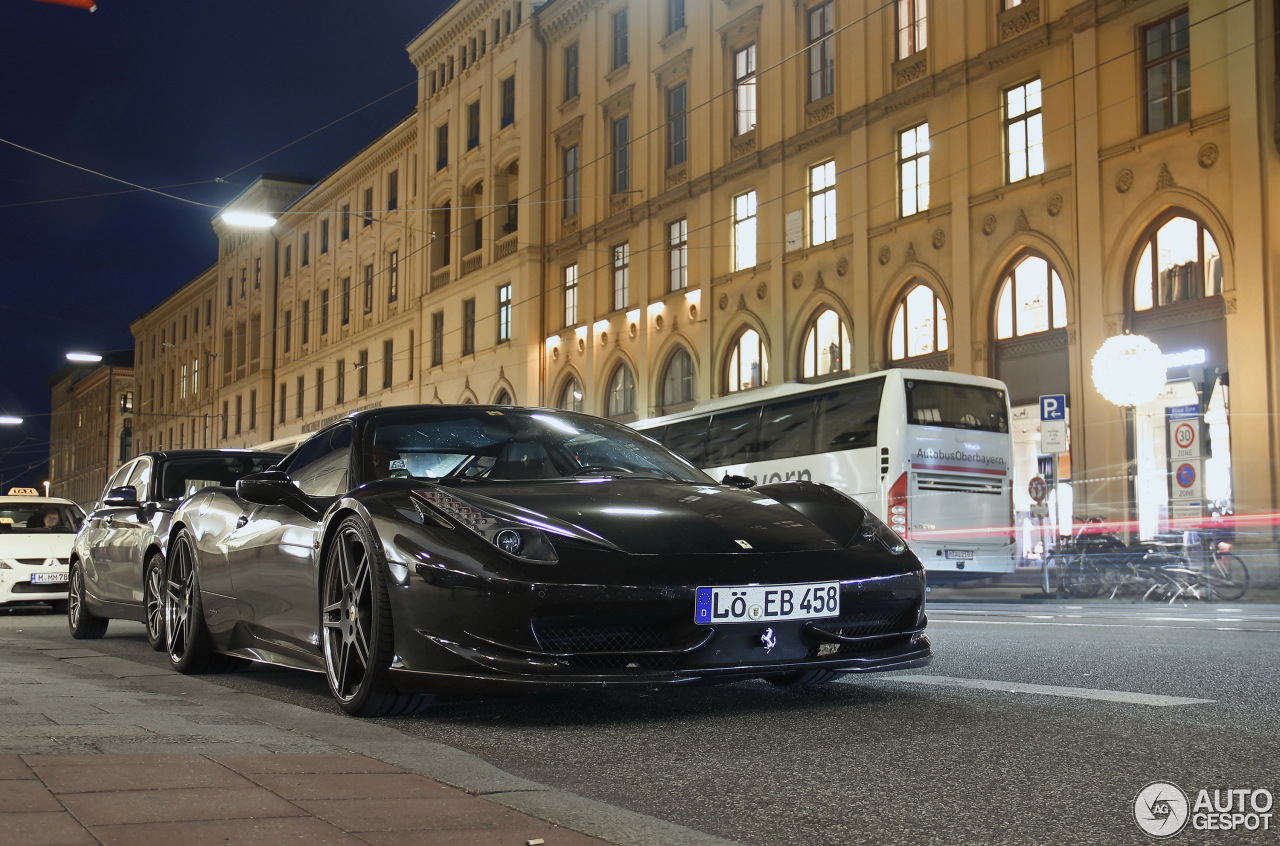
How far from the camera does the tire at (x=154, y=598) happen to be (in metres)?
7.75

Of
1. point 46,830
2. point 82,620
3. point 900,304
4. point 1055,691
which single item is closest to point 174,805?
point 46,830

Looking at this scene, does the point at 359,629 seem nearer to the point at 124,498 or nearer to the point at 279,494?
the point at 279,494

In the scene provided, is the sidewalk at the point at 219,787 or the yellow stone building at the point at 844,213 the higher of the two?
the yellow stone building at the point at 844,213

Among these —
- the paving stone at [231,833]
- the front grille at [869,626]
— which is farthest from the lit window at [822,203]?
the paving stone at [231,833]

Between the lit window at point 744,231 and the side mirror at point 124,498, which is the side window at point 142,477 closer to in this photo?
the side mirror at point 124,498

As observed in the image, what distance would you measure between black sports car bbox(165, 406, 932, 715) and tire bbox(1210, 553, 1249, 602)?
15.8m

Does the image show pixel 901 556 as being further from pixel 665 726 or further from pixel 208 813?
pixel 208 813

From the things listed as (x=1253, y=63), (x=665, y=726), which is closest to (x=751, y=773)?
(x=665, y=726)

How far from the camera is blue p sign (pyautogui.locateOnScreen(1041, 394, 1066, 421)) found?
21281 millimetres

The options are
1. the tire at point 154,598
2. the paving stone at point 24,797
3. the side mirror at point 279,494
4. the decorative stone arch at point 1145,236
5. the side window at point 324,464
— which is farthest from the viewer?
the decorative stone arch at point 1145,236

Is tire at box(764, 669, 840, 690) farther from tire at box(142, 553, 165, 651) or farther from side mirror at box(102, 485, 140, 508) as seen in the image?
side mirror at box(102, 485, 140, 508)

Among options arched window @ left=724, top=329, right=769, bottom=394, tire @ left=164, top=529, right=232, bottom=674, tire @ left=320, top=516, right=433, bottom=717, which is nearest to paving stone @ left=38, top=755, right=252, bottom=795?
tire @ left=320, top=516, right=433, bottom=717

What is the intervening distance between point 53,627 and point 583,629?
356 inches

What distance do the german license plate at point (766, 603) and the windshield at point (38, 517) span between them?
12.5 metres
